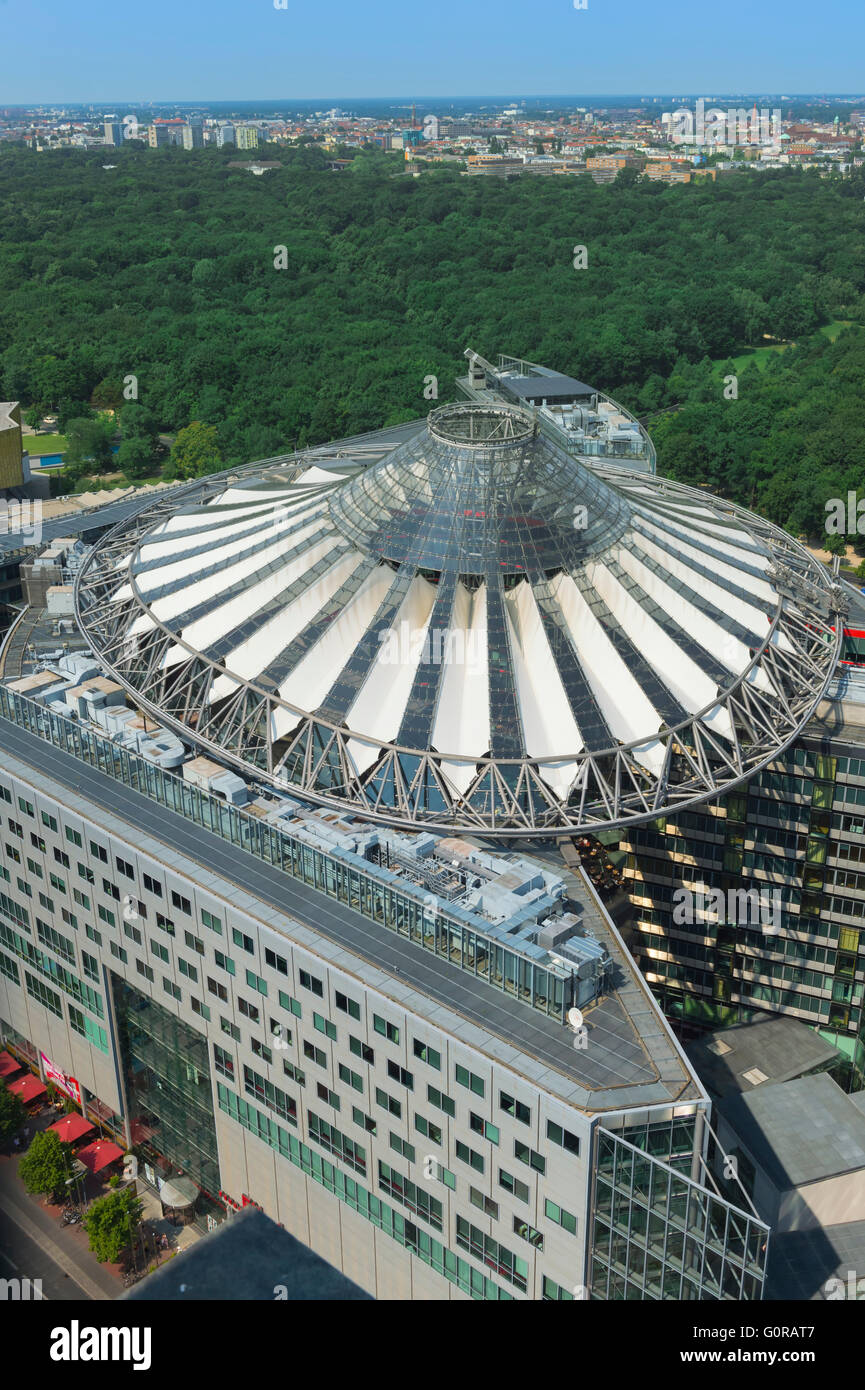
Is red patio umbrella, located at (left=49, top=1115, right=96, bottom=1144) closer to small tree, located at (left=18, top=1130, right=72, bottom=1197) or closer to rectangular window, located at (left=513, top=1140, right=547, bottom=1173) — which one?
small tree, located at (left=18, top=1130, right=72, bottom=1197)

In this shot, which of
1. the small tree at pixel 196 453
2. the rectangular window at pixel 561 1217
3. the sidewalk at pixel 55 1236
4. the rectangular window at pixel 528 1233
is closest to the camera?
the rectangular window at pixel 561 1217

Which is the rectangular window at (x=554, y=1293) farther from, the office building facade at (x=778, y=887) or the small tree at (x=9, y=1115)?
the small tree at (x=9, y=1115)

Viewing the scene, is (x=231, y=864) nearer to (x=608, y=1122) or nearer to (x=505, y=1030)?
(x=505, y=1030)

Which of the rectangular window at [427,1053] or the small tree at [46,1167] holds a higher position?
the rectangular window at [427,1053]

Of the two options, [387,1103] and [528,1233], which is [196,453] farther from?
[528,1233]

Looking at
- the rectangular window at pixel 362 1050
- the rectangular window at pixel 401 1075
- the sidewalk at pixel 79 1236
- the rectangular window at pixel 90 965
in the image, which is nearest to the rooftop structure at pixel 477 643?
the rectangular window at pixel 362 1050

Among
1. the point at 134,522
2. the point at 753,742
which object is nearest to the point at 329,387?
the point at 134,522
